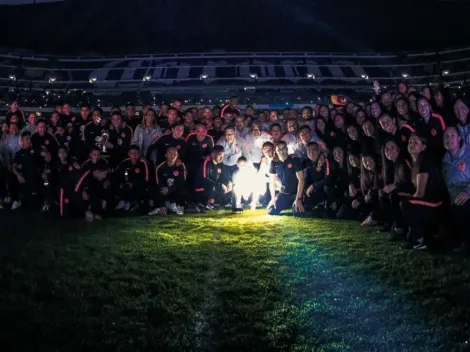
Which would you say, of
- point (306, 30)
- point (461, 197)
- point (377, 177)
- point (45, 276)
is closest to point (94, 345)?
point (45, 276)

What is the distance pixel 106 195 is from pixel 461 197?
5649 millimetres

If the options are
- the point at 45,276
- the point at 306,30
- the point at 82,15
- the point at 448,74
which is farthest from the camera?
the point at 82,15

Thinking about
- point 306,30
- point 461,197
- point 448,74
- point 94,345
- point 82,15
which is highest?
point 82,15

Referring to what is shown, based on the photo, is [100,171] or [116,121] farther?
[116,121]

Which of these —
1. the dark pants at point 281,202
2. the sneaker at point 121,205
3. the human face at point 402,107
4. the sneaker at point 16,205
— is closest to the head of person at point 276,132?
the dark pants at point 281,202

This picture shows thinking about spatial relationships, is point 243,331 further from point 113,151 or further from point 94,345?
point 113,151

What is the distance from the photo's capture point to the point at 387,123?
7555mm

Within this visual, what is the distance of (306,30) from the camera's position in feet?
73.7

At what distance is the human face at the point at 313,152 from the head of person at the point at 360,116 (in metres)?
0.86

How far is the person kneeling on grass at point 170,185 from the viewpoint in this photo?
29.1ft

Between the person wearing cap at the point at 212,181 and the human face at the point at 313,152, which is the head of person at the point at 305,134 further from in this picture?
the person wearing cap at the point at 212,181

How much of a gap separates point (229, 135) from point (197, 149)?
691 millimetres

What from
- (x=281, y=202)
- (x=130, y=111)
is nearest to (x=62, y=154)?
(x=130, y=111)

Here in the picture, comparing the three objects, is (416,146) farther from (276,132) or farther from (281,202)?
(276,132)
